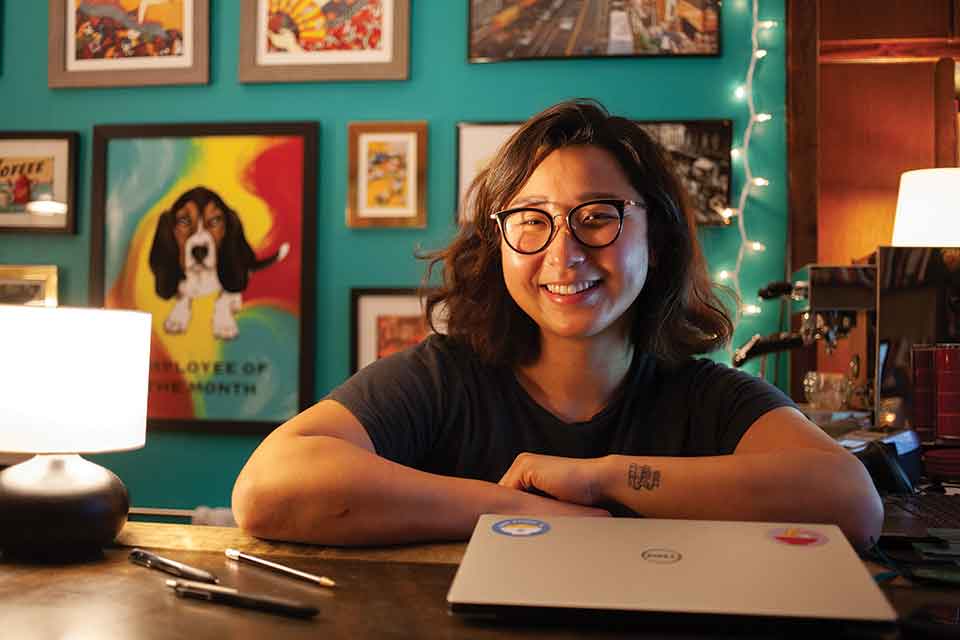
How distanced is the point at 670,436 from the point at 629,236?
0.31 metres

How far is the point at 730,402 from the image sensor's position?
1280 millimetres

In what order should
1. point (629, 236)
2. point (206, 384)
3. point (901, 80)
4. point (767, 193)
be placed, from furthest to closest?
point (901, 80) → point (206, 384) → point (767, 193) → point (629, 236)

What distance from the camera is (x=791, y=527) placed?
0.75 meters

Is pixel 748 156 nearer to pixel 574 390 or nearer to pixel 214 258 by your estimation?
pixel 574 390

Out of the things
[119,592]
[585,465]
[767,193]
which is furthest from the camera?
[767,193]

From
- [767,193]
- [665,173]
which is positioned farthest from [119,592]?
[767,193]

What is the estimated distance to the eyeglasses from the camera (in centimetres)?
124

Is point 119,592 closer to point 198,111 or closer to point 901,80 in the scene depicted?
point 198,111

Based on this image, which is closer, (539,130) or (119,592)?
(119,592)

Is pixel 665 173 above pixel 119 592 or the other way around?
above

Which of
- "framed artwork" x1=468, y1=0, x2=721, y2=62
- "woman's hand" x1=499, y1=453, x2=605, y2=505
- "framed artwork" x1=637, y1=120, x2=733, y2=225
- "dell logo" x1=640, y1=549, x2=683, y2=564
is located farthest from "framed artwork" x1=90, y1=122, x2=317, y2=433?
Answer: "dell logo" x1=640, y1=549, x2=683, y2=564

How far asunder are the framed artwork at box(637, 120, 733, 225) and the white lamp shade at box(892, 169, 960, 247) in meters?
0.49

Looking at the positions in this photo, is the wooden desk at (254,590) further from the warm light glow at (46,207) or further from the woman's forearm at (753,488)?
the warm light glow at (46,207)

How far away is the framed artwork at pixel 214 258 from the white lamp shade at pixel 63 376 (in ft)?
5.53
